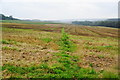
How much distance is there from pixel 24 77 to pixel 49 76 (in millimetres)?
1161

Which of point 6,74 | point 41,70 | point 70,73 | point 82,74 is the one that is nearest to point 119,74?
point 82,74

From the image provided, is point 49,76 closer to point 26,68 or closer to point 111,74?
point 26,68

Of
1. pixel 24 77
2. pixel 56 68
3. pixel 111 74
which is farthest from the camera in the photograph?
pixel 56 68

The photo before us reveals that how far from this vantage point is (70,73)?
7820mm

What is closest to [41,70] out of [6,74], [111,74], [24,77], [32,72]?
[32,72]

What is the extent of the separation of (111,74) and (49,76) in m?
3.12

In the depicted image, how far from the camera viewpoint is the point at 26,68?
8164 millimetres

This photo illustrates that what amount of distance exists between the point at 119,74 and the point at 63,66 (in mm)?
3078

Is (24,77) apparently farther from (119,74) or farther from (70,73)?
(119,74)

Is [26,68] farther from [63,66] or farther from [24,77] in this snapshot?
[63,66]

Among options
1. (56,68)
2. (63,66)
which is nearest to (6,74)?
(56,68)

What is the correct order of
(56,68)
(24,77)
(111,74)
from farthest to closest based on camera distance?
(56,68) < (111,74) < (24,77)

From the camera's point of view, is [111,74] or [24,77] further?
[111,74]

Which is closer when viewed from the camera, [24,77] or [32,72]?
[24,77]
